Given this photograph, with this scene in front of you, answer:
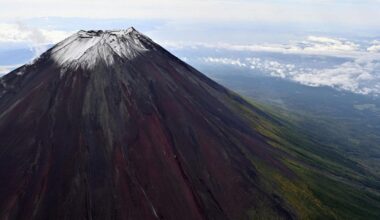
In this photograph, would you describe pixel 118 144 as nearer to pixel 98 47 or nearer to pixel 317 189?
pixel 98 47

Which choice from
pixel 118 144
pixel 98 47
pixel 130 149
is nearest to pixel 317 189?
pixel 130 149

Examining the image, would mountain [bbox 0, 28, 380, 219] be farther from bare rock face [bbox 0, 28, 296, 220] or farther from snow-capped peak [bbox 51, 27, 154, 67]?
snow-capped peak [bbox 51, 27, 154, 67]

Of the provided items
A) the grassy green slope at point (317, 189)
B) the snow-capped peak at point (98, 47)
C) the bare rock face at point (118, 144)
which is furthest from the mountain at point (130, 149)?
the grassy green slope at point (317, 189)

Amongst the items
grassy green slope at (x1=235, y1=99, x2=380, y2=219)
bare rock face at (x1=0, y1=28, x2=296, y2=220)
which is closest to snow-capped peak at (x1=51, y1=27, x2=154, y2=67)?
bare rock face at (x1=0, y1=28, x2=296, y2=220)

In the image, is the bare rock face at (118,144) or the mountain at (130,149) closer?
the bare rock face at (118,144)

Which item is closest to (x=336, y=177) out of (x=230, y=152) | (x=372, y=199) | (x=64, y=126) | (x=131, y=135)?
(x=372, y=199)

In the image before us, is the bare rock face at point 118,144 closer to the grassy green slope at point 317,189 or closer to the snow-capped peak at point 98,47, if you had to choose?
the snow-capped peak at point 98,47
